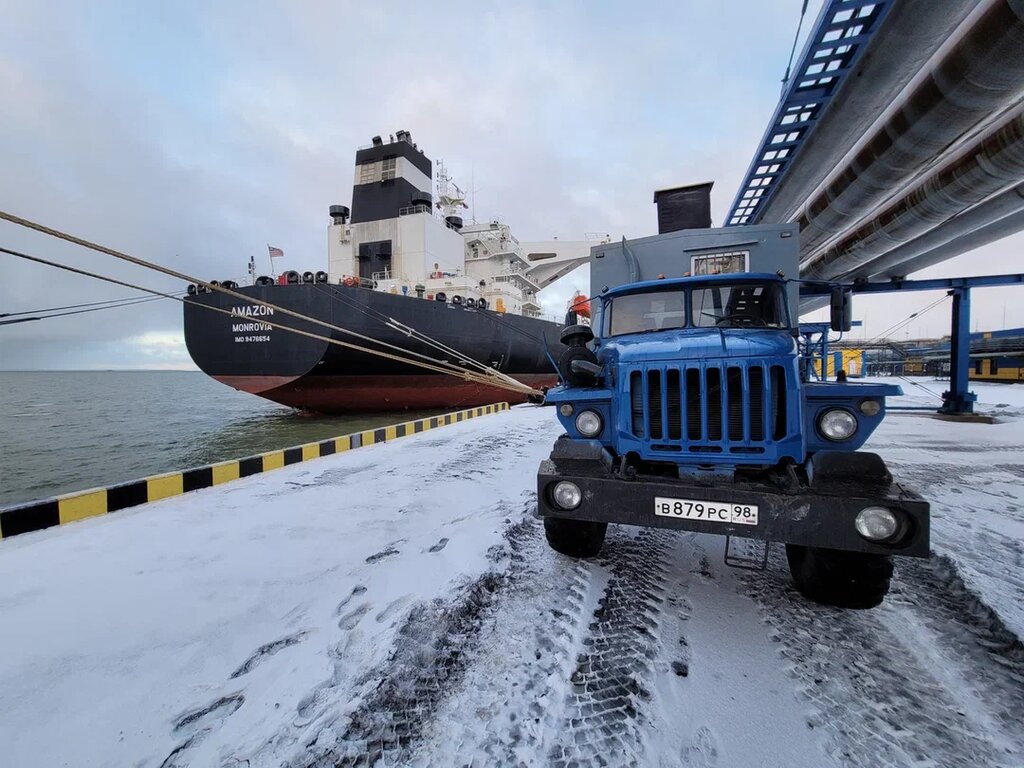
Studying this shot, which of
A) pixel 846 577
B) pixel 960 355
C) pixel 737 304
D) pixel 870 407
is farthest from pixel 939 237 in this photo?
pixel 846 577

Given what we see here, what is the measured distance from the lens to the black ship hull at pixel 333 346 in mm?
13102

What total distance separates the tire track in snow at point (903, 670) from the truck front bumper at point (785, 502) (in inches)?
20.4

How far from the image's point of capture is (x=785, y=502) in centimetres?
211

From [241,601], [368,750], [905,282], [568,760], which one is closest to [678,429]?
[568,760]

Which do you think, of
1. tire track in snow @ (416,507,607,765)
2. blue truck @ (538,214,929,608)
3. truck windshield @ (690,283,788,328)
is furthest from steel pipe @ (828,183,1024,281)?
tire track in snow @ (416,507,607,765)

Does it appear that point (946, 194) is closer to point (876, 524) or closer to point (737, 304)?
point (737, 304)

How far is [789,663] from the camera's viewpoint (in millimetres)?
2000

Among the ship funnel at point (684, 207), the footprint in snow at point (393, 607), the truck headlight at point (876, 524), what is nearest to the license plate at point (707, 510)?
the truck headlight at point (876, 524)

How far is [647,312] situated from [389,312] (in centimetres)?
1135

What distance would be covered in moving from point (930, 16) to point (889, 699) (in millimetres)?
5641

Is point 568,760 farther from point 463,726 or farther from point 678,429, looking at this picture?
point 678,429

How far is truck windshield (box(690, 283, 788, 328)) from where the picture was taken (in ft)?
10.8

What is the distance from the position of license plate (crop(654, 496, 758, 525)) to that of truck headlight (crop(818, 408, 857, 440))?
753 mm

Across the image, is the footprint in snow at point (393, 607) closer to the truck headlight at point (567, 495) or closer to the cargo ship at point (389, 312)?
the truck headlight at point (567, 495)
